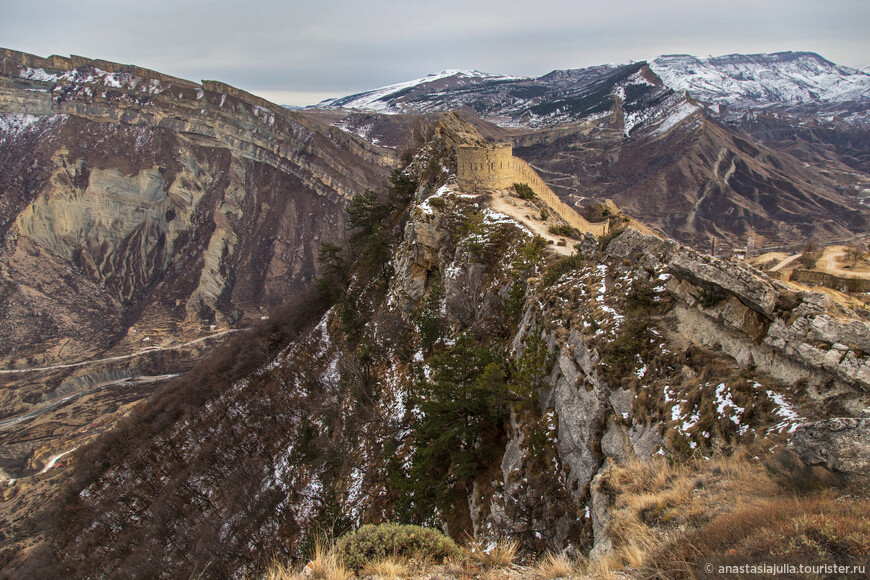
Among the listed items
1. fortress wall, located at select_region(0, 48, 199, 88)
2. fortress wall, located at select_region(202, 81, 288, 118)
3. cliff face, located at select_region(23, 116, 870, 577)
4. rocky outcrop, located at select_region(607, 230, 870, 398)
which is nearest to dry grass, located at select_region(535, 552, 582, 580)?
cliff face, located at select_region(23, 116, 870, 577)

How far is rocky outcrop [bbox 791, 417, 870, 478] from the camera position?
16.0 ft

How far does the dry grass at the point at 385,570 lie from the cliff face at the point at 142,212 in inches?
2907

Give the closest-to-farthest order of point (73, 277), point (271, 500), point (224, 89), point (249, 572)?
point (249, 572), point (271, 500), point (73, 277), point (224, 89)

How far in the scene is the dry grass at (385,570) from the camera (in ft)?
17.1

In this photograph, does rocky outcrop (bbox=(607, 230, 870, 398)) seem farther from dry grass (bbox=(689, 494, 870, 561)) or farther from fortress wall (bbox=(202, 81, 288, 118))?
fortress wall (bbox=(202, 81, 288, 118))

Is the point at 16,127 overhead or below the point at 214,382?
overhead

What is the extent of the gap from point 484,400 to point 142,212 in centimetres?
10558

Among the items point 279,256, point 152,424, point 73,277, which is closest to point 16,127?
point 73,277

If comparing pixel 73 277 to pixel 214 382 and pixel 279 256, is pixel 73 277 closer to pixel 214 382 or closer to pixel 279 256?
pixel 279 256

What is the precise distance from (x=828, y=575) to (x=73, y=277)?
367 ft

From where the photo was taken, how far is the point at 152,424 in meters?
37.2

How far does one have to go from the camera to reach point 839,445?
503 centimetres

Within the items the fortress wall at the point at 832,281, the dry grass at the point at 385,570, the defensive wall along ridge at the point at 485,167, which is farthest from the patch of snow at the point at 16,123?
the fortress wall at the point at 832,281

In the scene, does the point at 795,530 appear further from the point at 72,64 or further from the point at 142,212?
the point at 72,64
